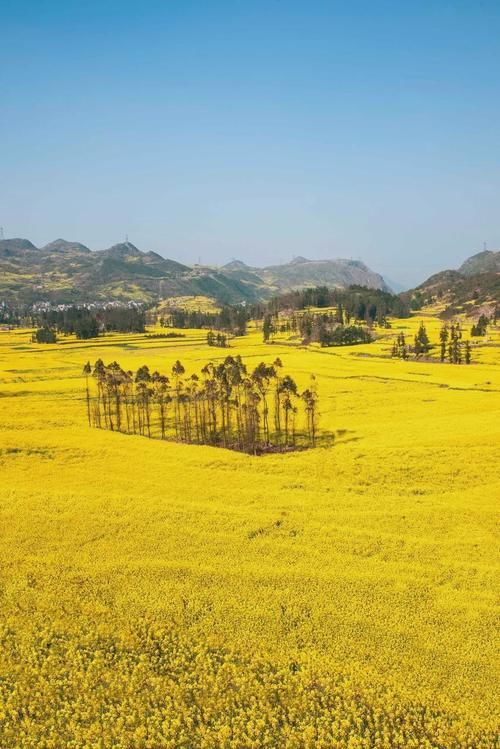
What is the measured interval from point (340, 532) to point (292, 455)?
65.9ft

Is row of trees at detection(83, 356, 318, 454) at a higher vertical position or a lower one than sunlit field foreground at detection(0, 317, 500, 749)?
higher

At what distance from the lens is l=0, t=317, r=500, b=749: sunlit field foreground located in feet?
71.1

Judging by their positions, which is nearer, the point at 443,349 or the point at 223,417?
the point at 223,417

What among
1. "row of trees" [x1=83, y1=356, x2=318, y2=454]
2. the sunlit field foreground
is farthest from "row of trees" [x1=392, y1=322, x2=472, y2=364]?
the sunlit field foreground

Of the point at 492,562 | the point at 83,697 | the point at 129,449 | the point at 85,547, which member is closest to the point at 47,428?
the point at 129,449

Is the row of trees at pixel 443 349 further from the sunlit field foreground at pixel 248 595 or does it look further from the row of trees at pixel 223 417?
the sunlit field foreground at pixel 248 595

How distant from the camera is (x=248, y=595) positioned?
29203mm

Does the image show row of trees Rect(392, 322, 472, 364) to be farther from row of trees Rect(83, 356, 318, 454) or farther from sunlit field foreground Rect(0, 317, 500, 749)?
sunlit field foreground Rect(0, 317, 500, 749)

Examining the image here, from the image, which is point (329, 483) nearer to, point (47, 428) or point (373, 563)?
point (373, 563)

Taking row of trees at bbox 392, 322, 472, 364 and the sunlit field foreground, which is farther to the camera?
row of trees at bbox 392, 322, 472, 364

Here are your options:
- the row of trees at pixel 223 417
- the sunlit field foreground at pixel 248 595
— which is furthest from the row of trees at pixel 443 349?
the sunlit field foreground at pixel 248 595

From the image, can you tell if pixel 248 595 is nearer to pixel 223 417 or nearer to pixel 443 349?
pixel 223 417

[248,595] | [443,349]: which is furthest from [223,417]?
[443,349]

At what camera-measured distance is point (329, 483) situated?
47438 millimetres
